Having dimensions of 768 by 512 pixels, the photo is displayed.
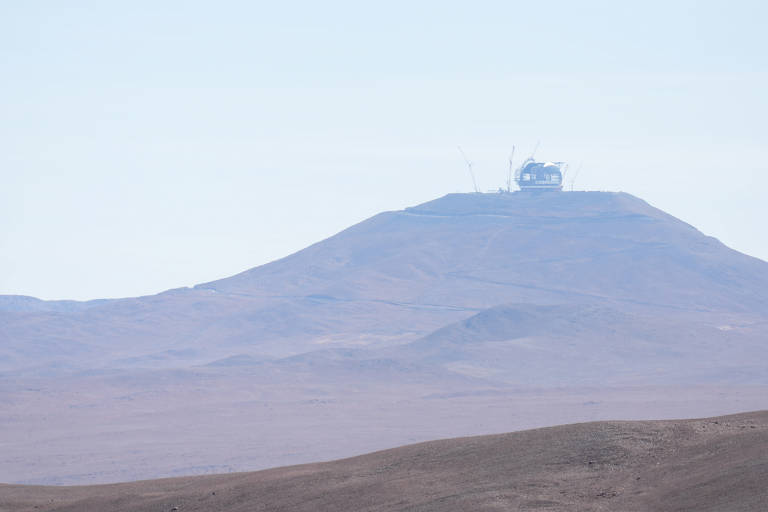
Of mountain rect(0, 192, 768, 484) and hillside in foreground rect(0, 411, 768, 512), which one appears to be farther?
mountain rect(0, 192, 768, 484)

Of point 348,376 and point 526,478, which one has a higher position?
point 348,376

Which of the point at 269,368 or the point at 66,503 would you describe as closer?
the point at 66,503

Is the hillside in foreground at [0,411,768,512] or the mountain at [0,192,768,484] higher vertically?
the mountain at [0,192,768,484]

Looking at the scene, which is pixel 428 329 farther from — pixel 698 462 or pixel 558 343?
pixel 698 462

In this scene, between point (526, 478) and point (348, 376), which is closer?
point (526, 478)

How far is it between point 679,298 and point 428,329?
40.5 meters

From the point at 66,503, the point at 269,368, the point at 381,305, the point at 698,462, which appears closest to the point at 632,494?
the point at 698,462

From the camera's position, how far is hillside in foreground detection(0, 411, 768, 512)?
22172 mm

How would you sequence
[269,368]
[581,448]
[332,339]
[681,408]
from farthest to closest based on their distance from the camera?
[332,339]
[269,368]
[681,408]
[581,448]

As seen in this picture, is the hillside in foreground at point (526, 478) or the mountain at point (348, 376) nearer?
the hillside in foreground at point (526, 478)

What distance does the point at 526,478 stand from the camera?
2467 centimetres

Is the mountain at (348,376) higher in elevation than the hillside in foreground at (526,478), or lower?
higher

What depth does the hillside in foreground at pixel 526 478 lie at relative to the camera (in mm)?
22172

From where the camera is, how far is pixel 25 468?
97.7 meters
